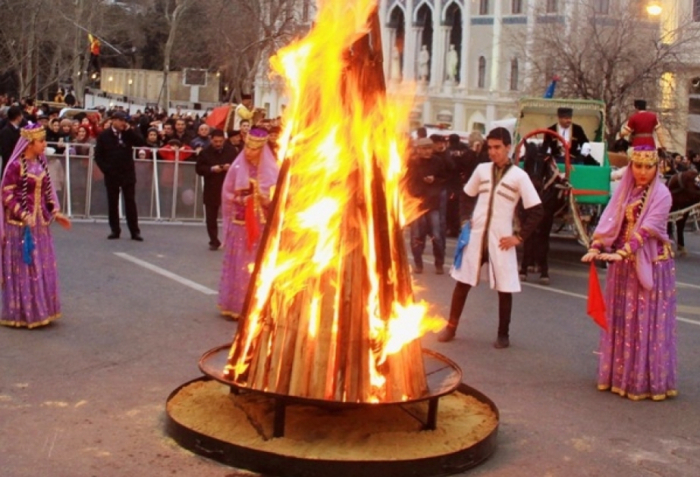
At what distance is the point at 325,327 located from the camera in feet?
21.3

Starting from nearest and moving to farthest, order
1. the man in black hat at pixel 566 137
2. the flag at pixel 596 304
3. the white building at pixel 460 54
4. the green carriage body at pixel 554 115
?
the flag at pixel 596 304 < the man in black hat at pixel 566 137 < the green carriage body at pixel 554 115 < the white building at pixel 460 54

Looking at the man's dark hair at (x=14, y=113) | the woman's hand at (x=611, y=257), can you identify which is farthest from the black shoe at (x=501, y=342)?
the man's dark hair at (x=14, y=113)

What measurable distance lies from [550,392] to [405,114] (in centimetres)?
264

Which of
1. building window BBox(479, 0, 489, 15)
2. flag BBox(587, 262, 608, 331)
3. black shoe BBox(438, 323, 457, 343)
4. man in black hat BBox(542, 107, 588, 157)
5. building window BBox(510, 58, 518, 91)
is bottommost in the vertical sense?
black shoe BBox(438, 323, 457, 343)

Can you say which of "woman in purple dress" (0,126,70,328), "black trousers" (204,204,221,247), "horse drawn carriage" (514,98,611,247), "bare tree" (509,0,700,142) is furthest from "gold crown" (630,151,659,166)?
"bare tree" (509,0,700,142)

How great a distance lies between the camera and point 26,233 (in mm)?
10039

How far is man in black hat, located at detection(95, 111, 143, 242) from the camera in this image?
16.7m

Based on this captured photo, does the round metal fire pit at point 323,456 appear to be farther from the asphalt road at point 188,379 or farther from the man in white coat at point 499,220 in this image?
the man in white coat at point 499,220

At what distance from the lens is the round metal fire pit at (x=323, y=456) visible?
20.3ft

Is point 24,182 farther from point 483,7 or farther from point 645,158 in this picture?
point 483,7

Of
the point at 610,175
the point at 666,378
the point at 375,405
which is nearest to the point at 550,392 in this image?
the point at 666,378

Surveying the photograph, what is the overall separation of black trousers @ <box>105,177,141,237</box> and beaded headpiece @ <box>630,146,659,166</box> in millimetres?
9608

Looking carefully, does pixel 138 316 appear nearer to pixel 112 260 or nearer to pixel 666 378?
pixel 112 260

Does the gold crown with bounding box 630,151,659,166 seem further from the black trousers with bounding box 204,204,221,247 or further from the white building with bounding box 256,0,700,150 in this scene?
the white building with bounding box 256,0,700,150
